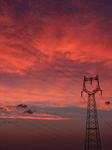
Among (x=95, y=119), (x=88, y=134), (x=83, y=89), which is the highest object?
(x=83, y=89)

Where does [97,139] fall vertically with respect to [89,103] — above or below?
below

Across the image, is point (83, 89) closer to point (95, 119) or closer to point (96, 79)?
point (96, 79)

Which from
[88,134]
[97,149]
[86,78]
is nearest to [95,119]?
[88,134]

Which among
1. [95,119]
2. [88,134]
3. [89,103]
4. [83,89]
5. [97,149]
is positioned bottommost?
[97,149]

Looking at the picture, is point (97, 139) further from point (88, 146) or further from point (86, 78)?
point (86, 78)

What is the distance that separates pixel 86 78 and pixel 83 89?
3.82 meters

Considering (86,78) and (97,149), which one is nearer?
(97,149)

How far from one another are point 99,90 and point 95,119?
29.8 feet

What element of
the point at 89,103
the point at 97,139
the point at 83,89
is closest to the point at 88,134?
the point at 97,139

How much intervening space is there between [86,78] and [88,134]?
17558 millimetres

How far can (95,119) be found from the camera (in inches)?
2355

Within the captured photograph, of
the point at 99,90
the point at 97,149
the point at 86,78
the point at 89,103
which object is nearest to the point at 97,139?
the point at 97,149

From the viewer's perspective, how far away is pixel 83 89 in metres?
61.2

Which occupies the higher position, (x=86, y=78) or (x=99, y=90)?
(x=86, y=78)
